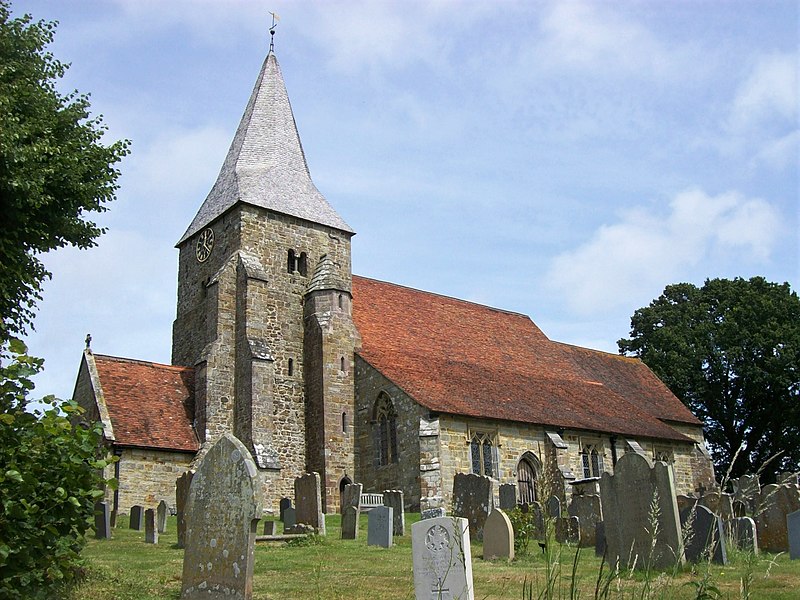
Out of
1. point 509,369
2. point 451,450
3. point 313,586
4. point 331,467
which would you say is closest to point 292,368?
point 331,467

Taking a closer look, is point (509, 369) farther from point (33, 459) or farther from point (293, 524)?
point (33, 459)

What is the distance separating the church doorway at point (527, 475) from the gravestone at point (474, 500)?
32.8 ft

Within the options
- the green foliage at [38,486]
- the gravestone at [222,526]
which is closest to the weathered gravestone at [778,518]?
the gravestone at [222,526]

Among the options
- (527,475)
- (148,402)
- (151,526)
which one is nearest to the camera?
(151,526)

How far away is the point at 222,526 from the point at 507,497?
36.7 feet

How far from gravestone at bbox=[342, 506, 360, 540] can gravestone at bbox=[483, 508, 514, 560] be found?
4.38 meters

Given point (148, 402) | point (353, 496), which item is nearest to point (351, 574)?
point (353, 496)

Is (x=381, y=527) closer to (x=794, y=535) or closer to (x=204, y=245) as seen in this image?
(x=794, y=535)

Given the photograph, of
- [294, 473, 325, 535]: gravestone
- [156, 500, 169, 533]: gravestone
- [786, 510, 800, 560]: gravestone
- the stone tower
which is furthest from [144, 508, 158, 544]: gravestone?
[786, 510, 800, 560]: gravestone

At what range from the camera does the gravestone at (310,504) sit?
722 inches

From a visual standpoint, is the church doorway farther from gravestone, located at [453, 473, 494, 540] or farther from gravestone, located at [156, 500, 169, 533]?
gravestone, located at [156, 500, 169, 533]

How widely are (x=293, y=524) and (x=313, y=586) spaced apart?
352 inches

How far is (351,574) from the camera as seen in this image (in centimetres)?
1257

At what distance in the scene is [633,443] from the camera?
1261 inches
